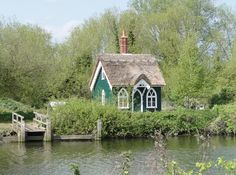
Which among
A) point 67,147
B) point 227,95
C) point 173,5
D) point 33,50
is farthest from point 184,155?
point 173,5

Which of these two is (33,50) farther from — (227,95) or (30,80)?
(227,95)

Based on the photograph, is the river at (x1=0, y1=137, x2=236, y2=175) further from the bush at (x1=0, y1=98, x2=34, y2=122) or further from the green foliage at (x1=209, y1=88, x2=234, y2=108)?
the green foliage at (x1=209, y1=88, x2=234, y2=108)

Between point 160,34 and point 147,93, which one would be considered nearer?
point 147,93

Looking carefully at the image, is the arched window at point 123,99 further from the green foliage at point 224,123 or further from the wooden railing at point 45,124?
the wooden railing at point 45,124

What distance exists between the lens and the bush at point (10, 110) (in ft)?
133

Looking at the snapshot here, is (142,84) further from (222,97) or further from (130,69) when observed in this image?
(222,97)

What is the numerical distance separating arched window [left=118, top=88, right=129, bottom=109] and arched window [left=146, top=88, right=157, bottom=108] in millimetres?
1935

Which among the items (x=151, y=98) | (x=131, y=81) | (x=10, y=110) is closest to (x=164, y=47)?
(x=151, y=98)

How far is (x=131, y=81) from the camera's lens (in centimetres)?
4572

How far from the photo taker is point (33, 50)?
45406mm

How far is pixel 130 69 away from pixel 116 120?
9859mm

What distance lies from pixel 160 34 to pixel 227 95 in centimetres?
1153

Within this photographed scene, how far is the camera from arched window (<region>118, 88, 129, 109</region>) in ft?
151

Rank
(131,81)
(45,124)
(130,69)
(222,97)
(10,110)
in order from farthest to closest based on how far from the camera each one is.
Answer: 1. (222,97)
2. (130,69)
3. (131,81)
4. (10,110)
5. (45,124)
